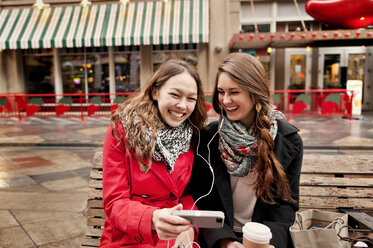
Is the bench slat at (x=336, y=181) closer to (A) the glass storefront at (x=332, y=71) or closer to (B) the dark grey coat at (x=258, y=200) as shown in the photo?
(B) the dark grey coat at (x=258, y=200)

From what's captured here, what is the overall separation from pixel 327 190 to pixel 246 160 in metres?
1.00

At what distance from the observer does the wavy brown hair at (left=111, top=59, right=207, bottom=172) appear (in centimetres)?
201

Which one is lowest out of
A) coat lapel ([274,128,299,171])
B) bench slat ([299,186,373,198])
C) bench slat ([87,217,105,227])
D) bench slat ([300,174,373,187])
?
bench slat ([87,217,105,227])

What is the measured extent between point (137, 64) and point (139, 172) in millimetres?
14469

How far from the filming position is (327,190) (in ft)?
8.88

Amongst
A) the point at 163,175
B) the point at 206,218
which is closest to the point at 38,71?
the point at 163,175

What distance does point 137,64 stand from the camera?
52.3 feet

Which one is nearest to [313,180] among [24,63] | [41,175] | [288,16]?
[41,175]

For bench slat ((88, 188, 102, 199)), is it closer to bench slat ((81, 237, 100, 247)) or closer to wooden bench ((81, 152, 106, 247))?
wooden bench ((81, 152, 106, 247))

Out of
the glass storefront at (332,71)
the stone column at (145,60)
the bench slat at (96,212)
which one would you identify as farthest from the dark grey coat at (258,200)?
the glass storefront at (332,71)

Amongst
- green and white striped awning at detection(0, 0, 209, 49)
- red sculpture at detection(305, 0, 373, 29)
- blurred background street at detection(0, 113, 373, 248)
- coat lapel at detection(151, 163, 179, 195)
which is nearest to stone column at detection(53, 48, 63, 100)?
green and white striped awning at detection(0, 0, 209, 49)

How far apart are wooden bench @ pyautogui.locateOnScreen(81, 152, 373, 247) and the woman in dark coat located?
0.55m

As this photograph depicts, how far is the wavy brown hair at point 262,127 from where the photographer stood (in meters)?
2.13

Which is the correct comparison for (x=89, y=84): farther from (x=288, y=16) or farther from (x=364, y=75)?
(x=364, y=75)
